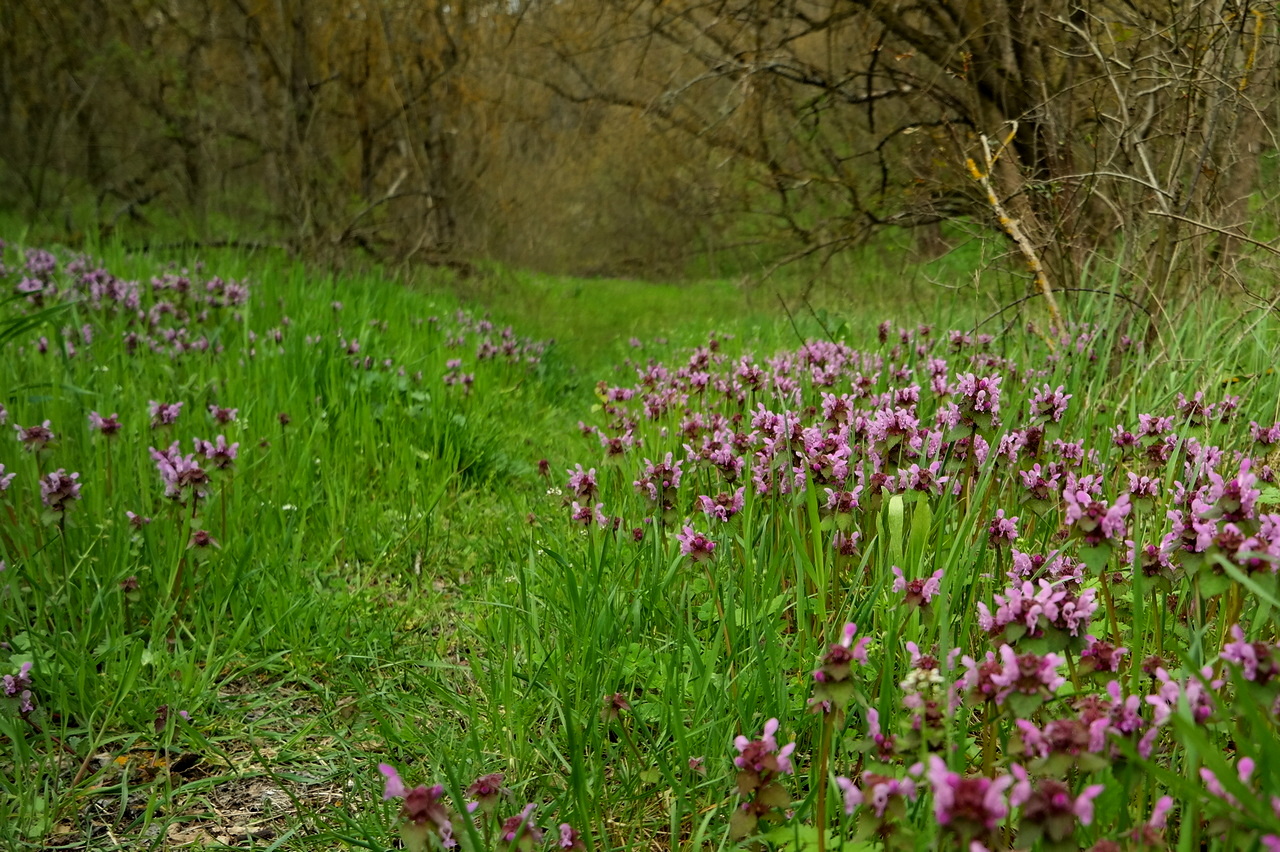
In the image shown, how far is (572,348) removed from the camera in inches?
350

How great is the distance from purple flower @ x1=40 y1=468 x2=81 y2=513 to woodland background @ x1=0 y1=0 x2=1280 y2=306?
11.0ft

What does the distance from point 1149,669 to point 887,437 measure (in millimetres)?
836

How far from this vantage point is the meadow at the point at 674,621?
126 centimetres

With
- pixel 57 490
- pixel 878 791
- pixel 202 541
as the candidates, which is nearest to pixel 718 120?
pixel 202 541

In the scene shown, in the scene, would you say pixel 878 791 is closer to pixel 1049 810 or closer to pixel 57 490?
pixel 1049 810

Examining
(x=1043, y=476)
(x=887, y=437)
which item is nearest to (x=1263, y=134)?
(x=1043, y=476)

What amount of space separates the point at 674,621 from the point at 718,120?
5239 mm

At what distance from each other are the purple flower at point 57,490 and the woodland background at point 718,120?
11.0ft

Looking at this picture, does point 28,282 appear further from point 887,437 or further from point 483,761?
point 887,437

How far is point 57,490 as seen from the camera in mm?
2246

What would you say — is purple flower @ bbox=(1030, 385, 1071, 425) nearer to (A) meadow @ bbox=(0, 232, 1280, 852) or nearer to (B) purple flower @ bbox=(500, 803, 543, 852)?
(A) meadow @ bbox=(0, 232, 1280, 852)

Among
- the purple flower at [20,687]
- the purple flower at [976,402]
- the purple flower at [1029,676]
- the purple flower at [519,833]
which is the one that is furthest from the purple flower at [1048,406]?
the purple flower at [20,687]

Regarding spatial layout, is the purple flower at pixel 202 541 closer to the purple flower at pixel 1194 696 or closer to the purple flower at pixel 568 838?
the purple flower at pixel 568 838

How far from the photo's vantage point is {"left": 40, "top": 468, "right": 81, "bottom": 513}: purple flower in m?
2.23
